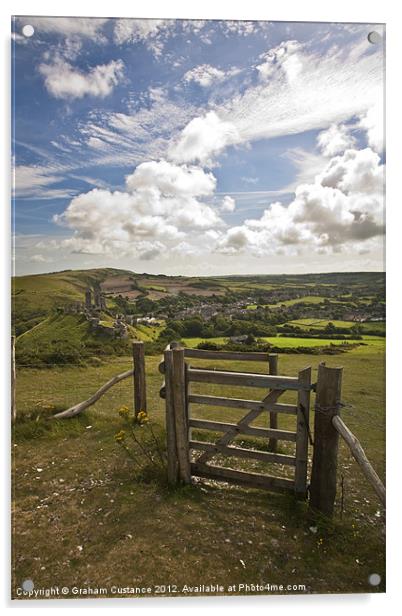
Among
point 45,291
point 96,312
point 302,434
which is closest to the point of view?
point 302,434

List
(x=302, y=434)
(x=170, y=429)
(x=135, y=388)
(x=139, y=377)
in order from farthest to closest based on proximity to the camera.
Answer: (x=135, y=388) < (x=139, y=377) < (x=170, y=429) < (x=302, y=434)

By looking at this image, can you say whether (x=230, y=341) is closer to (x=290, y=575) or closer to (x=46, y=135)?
(x=290, y=575)

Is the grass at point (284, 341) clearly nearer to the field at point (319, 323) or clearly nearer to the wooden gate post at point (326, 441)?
the field at point (319, 323)

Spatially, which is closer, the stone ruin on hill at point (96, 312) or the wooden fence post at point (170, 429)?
the wooden fence post at point (170, 429)

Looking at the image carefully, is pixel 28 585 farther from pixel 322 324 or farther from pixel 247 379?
pixel 322 324

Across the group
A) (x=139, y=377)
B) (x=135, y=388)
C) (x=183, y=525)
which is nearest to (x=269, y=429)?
(x=183, y=525)

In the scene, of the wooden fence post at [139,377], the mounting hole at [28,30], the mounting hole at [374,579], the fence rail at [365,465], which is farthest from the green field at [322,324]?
the mounting hole at [28,30]
